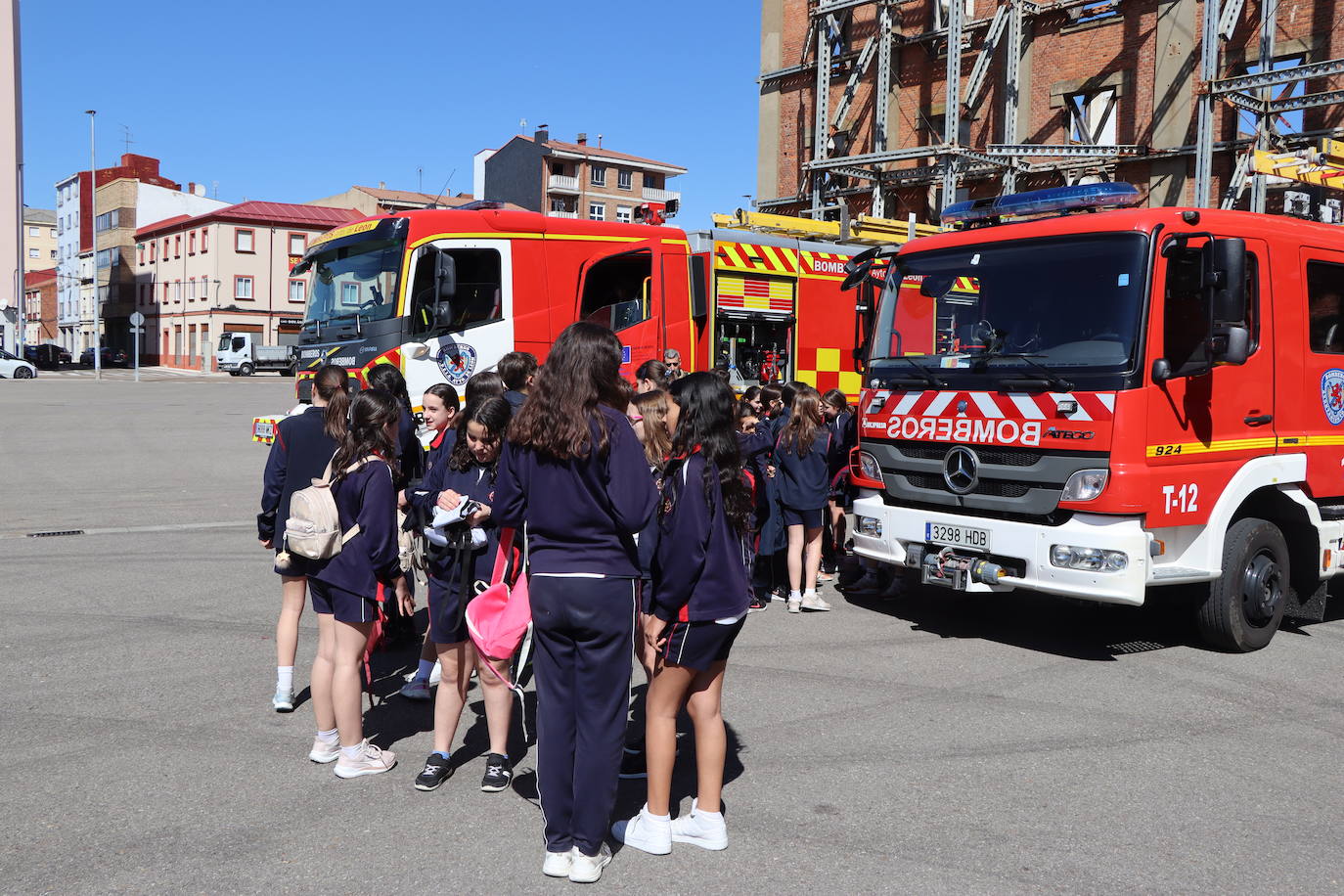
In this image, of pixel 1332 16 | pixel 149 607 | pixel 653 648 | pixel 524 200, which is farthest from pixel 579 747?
pixel 524 200

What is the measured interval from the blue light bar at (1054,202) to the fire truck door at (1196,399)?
0.95 meters

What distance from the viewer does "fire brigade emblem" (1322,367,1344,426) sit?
7281 millimetres

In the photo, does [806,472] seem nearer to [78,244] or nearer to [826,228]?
[826,228]

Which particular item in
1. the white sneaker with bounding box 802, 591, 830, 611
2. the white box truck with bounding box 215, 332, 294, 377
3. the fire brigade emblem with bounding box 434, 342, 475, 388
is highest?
the white box truck with bounding box 215, 332, 294, 377

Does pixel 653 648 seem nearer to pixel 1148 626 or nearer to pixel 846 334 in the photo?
pixel 1148 626

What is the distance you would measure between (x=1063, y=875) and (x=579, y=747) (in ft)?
5.74

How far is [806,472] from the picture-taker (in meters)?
8.15

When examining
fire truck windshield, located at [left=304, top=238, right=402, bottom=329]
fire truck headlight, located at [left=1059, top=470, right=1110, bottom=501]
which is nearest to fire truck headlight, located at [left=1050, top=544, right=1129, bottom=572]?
fire truck headlight, located at [left=1059, top=470, right=1110, bottom=501]

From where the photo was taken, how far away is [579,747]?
379 centimetres

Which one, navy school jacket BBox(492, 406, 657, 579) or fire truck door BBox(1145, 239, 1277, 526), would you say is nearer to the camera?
navy school jacket BBox(492, 406, 657, 579)

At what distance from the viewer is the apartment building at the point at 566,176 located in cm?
7469

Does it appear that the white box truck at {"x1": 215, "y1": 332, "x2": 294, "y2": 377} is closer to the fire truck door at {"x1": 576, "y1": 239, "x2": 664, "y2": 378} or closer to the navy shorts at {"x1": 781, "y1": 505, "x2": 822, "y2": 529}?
the fire truck door at {"x1": 576, "y1": 239, "x2": 664, "y2": 378}

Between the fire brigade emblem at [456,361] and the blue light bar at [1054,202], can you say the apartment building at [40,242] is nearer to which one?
the fire brigade emblem at [456,361]

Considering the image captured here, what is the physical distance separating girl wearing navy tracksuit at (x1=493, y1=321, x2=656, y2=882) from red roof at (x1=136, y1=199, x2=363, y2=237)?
6771 cm
